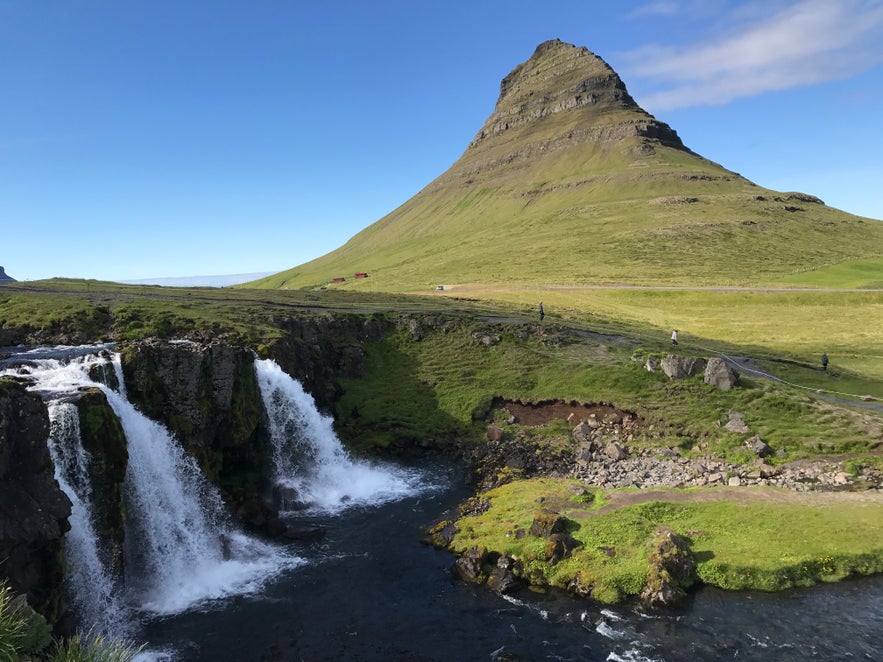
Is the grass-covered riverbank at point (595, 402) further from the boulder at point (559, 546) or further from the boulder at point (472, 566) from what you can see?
the boulder at point (472, 566)

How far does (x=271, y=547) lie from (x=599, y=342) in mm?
45859

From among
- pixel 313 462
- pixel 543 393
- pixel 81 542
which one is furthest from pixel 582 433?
pixel 81 542

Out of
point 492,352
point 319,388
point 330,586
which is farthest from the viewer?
point 492,352

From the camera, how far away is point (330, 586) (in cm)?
3195

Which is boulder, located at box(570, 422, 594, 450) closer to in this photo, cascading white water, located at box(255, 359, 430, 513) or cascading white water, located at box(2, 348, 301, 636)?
cascading white water, located at box(255, 359, 430, 513)

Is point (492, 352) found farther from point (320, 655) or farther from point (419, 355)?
point (320, 655)

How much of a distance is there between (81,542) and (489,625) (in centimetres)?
2193

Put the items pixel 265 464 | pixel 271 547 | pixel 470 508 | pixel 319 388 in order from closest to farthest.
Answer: pixel 271 547 → pixel 470 508 → pixel 265 464 → pixel 319 388

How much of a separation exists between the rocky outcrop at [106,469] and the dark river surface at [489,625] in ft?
17.5

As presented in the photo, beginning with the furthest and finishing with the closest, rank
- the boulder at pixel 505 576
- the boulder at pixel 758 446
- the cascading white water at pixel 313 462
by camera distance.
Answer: the cascading white water at pixel 313 462, the boulder at pixel 758 446, the boulder at pixel 505 576

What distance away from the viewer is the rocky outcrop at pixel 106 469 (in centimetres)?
3067

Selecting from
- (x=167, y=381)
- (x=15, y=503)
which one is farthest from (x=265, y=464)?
(x=15, y=503)

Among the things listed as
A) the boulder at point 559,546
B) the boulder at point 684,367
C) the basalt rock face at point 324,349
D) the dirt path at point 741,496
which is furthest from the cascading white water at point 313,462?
the boulder at point 684,367

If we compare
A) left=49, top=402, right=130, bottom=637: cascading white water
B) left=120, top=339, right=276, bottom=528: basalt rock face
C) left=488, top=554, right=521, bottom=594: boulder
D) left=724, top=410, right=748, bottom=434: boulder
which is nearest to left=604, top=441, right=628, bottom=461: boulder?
left=724, top=410, right=748, bottom=434: boulder
